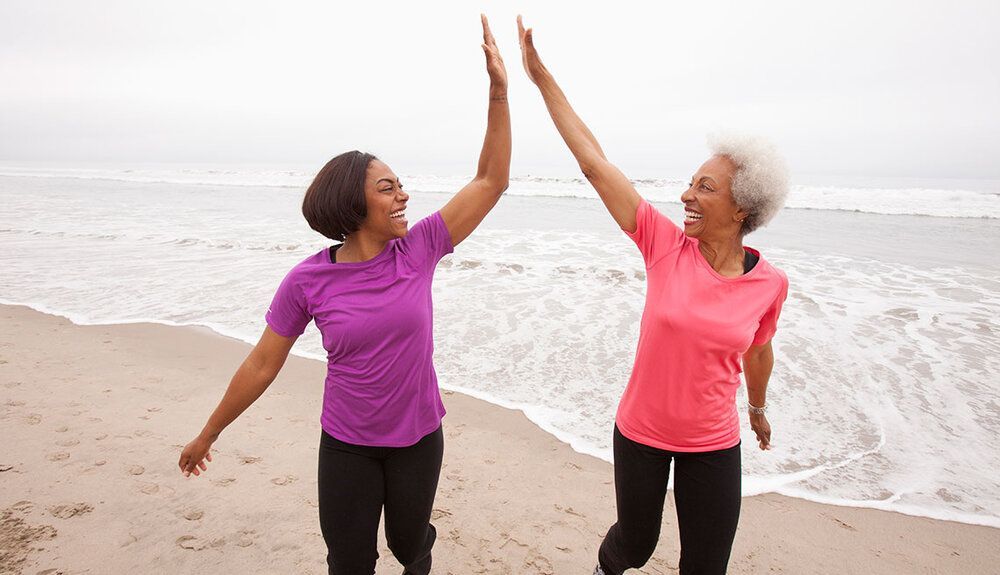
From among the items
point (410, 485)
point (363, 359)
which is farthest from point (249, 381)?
point (410, 485)

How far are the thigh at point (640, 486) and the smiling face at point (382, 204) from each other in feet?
4.61

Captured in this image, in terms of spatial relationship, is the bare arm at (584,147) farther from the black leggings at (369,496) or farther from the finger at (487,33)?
the black leggings at (369,496)

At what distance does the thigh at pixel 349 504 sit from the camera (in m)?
2.29

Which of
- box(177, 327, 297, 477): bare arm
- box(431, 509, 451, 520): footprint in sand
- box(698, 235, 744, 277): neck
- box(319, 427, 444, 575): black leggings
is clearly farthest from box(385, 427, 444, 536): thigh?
box(698, 235, 744, 277): neck

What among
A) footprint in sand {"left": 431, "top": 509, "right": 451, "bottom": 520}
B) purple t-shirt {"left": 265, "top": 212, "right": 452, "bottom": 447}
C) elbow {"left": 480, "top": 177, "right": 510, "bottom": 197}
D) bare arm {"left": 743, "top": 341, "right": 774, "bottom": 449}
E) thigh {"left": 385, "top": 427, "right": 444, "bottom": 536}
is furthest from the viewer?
footprint in sand {"left": 431, "top": 509, "right": 451, "bottom": 520}

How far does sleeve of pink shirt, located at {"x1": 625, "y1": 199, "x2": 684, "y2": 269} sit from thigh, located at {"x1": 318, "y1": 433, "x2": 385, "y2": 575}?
1.48 metres

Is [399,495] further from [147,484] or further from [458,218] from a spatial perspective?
[147,484]

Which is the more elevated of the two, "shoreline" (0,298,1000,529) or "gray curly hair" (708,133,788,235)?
"gray curly hair" (708,133,788,235)

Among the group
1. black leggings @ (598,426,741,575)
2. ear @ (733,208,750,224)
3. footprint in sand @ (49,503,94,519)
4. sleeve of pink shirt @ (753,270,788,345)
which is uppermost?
ear @ (733,208,750,224)

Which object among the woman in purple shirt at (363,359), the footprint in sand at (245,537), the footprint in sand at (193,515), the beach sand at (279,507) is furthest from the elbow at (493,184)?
the footprint in sand at (193,515)

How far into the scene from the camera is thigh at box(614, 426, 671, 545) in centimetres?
251

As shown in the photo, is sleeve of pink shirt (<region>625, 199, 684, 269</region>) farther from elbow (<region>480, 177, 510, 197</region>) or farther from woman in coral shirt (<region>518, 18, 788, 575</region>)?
elbow (<region>480, 177, 510, 197</region>)

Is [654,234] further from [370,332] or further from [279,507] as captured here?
[279,507]

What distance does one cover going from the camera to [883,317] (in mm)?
8156
